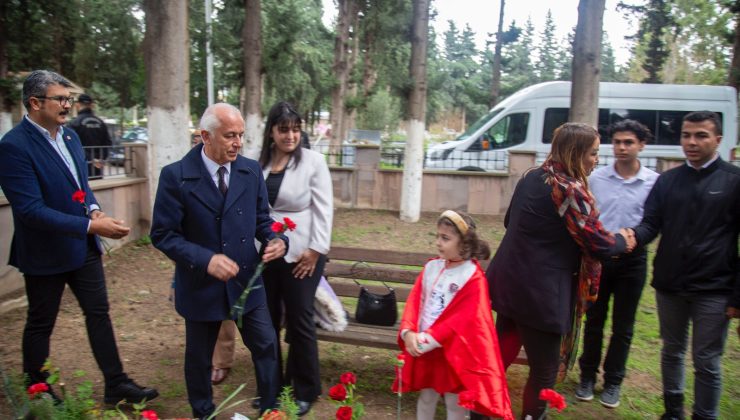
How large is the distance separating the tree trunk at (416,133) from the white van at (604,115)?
1882 mm

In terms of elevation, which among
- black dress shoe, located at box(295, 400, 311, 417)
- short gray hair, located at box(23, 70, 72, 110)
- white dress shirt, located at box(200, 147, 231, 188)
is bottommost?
black dress shoe, located at box(295, 400, 311, 417)

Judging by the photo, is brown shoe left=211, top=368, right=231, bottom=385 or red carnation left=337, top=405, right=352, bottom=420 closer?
red carnation left=337, top=405, right=352, bottom=420

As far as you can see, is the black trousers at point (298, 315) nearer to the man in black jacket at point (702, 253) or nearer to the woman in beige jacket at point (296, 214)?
the woman in beige jacket at point (296, 214)

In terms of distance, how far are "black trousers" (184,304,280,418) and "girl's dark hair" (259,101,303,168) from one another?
0.93 metres

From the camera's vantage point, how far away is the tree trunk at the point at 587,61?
257 inches

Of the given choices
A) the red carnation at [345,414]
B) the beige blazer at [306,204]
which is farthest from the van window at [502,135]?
the red carnation at [345,414]

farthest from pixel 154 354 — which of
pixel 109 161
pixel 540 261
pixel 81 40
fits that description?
pixel 81 40

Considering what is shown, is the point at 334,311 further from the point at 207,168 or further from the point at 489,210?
the point at 489,210

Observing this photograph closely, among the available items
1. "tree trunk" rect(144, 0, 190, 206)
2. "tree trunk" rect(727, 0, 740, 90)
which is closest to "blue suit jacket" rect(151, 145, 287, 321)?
"tree trunk" rect(144, 0, 190, 206)

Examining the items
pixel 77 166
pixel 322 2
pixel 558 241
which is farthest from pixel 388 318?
pixel 322 2

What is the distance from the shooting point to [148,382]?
156 inches

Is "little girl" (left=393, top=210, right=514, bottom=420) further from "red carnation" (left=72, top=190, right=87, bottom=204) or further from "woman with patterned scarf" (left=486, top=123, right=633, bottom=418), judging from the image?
"red carnation" (left=72, top=190, right=87, bottom=204)

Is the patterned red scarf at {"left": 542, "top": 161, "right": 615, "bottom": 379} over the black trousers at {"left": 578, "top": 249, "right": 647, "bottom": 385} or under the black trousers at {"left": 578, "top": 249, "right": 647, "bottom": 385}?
over

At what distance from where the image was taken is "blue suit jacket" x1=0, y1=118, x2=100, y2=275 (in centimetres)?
291
